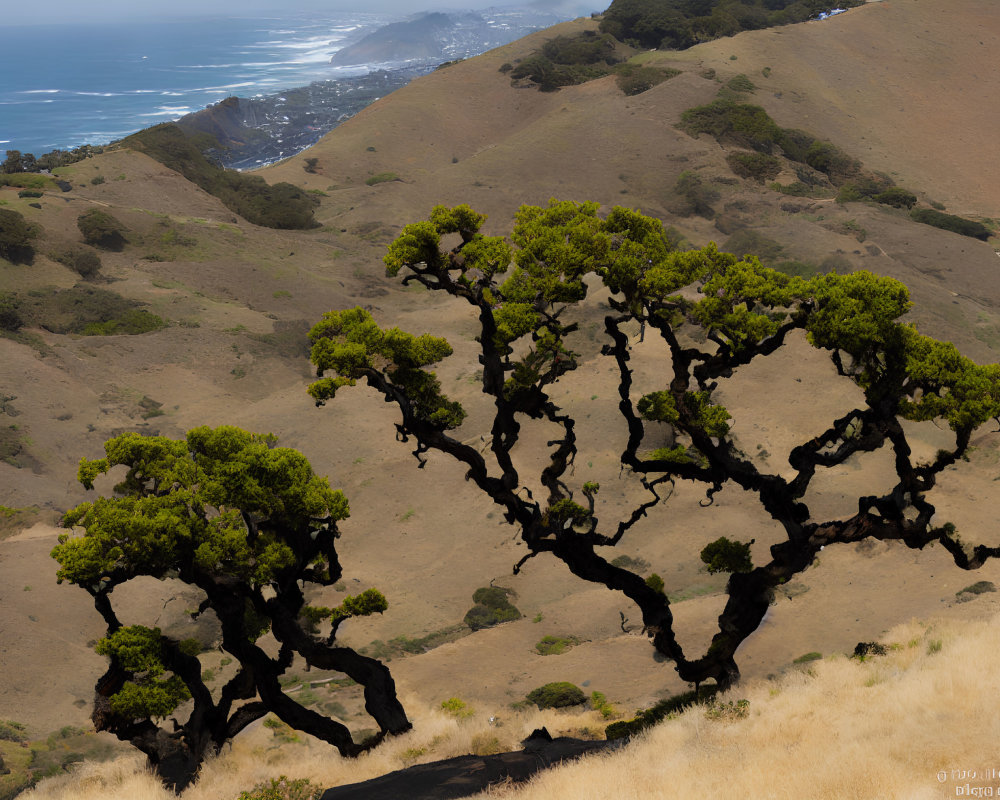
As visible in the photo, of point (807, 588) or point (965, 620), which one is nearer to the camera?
point (965, 620)

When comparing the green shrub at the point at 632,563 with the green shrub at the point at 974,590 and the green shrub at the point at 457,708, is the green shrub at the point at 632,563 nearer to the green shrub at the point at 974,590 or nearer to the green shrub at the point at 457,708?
the green shrub at the point at 457,708

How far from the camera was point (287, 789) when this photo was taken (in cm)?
1552

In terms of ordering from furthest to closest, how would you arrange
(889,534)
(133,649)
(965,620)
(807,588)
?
(807,588) < (965,620) < (889,534) < (133,649)

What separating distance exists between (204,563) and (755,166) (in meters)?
67.9

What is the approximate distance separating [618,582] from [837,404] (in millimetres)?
21730

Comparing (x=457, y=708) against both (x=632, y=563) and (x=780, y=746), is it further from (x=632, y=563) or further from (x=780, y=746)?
(x=632, y=563)

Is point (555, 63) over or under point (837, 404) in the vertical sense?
over

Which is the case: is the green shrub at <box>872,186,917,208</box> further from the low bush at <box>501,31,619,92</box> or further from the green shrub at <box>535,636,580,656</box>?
the green shrub at <box>535,636,580,656</box>

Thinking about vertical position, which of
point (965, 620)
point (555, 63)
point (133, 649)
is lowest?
point (965, 620)

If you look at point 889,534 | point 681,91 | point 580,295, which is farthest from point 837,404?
point 681,91

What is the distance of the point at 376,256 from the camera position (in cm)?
6506

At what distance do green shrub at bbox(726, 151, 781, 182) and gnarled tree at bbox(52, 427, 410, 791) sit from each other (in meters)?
64.1

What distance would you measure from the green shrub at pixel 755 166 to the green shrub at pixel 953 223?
13007 mm

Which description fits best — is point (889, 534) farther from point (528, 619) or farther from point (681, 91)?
point (681, 91)
